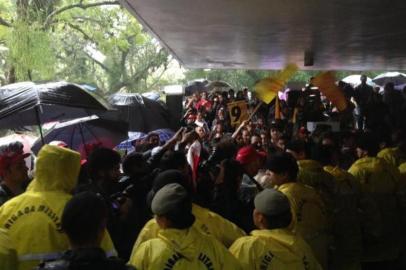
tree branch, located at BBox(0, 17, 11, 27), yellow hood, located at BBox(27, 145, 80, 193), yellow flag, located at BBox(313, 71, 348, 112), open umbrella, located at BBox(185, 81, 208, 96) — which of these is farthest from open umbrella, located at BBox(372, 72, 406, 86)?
yellow hood, located at BBox(27, 145, 80, 193)

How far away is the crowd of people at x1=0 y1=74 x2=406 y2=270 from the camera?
3270 mm

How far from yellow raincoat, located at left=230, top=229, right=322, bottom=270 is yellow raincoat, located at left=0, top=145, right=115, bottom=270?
803mm

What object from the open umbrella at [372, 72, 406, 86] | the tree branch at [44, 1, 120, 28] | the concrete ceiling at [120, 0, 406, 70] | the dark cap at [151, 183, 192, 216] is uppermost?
the tree branch at [44, 1, 120, 28]

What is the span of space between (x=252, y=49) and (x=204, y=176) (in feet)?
34.4

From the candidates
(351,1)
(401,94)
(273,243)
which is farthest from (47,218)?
(401,94)

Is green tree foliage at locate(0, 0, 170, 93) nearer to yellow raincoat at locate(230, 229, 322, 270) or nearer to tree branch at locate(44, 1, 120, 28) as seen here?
tree branch at locate(44, 1, 120, 28)

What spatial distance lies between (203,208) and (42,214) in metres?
1.23

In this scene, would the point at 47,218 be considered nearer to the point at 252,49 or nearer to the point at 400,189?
the point at 400,189

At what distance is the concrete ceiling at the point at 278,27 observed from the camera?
910 cm

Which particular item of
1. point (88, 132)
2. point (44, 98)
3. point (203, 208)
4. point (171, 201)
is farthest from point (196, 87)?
point (171, 201)

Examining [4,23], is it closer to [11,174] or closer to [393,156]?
[393,156]

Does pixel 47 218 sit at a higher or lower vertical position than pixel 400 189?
higher

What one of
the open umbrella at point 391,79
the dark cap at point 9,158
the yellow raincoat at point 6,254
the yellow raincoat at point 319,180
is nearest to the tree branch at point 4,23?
the open umbrella at point 391,79

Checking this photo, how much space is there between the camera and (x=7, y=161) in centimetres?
477
